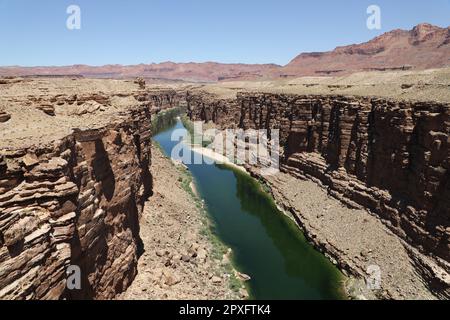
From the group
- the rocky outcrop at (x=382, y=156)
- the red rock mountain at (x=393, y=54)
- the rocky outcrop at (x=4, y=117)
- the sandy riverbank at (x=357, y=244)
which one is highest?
the red rock mountain at (x=393, y=54)

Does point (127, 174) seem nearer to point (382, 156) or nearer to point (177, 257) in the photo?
point (177, 257)

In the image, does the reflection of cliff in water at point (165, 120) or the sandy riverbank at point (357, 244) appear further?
the reflection of cliff in water at point (165, 120)

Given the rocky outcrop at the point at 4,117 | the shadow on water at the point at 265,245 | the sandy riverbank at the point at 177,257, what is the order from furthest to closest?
1. the shadow on water at the point at 265,245
2. the sandy riverbank at the point at 177,257
3. the rocky outcrop at the point at 4,117

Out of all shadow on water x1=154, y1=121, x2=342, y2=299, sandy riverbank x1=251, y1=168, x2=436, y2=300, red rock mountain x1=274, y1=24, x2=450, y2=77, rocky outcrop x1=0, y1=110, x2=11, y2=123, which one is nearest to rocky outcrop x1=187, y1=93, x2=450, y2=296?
sandy riverbank x1=251, y1=168, x2=436, y2=300

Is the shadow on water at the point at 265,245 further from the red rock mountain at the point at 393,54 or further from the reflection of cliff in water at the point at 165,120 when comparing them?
the red rock mountain at the point at 393,54

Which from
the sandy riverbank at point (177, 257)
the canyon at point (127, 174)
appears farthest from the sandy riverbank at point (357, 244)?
the sandy riverbank at point (177, 257)

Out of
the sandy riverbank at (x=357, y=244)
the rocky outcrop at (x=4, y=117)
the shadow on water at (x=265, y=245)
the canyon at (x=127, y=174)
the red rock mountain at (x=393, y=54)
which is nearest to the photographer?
the canyon at (x=127, y=174)
